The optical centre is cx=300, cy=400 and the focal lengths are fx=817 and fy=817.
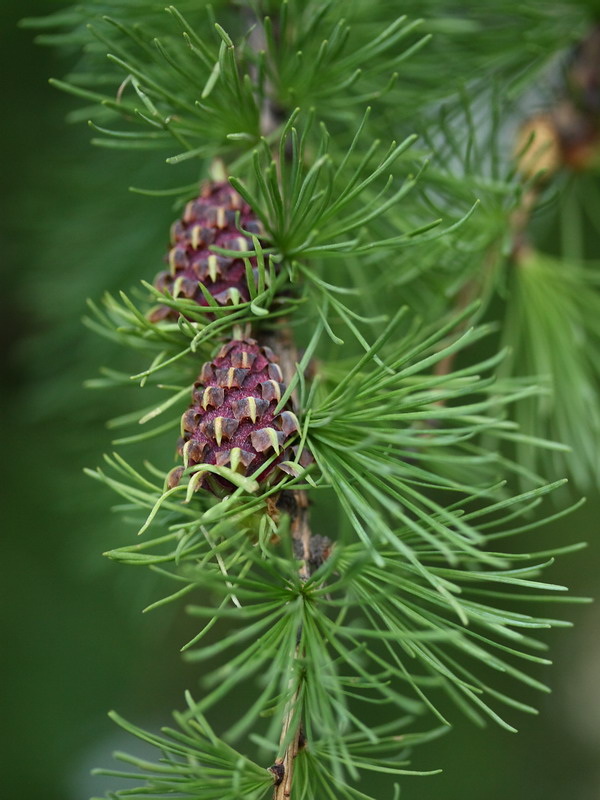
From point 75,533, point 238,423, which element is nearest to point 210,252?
point 238,423

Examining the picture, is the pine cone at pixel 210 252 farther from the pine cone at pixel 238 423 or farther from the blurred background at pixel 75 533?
the blurred background at pixel 75 533

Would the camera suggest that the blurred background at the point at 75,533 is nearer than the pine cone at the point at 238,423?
No

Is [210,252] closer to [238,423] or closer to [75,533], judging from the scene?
[238,423]

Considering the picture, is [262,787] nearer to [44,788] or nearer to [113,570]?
[113,570]

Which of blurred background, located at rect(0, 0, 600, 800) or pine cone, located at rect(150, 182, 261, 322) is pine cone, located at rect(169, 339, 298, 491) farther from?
blurred background, located at rect(0, 0, 600, 800)

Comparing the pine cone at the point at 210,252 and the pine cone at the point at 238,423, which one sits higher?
the pine cone at the point at 210,252

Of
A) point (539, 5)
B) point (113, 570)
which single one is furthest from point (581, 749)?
point (539, 5)

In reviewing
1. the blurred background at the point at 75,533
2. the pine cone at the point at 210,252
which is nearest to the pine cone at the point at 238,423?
the pine cone at the point at 210,252
